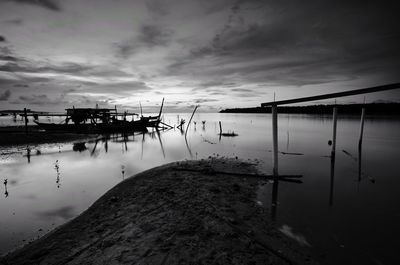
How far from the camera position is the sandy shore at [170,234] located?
15.0ft

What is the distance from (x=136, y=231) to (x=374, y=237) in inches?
298

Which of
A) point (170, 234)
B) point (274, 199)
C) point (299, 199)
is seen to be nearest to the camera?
point (170, 234)

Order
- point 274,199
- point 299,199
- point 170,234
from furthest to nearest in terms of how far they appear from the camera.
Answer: point 299,199, point 274,199, point 170,234

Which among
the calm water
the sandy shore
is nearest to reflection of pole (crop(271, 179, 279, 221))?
the calm water

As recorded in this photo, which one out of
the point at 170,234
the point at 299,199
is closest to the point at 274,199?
the point at 299,199

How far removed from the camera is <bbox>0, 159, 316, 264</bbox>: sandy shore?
4566 millimetres

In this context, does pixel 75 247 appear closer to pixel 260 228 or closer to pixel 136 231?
pixel 136 231

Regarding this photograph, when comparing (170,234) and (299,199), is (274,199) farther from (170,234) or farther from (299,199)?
(170,234)

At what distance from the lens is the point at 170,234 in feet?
17.6

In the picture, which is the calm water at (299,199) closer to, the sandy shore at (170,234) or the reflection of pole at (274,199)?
the reflection of pole at (274,199)

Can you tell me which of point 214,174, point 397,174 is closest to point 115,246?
point 214,174

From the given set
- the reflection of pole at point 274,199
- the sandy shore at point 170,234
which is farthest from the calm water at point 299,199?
the sandy shore at point 170,234

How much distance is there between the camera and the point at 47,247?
17.2ft

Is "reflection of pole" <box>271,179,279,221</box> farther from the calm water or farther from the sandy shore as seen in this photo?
the sandy shore
